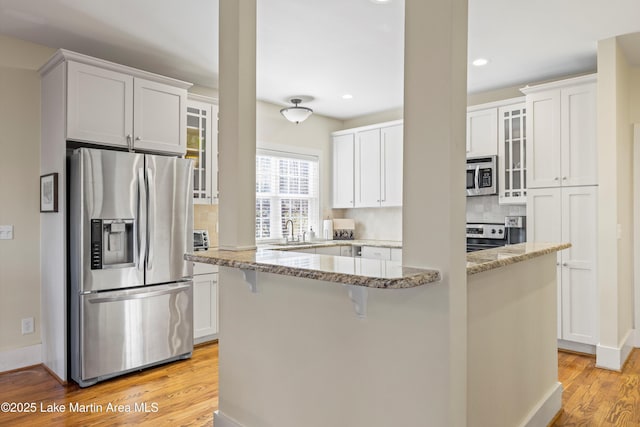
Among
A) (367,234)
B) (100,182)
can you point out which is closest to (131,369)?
(100,182)

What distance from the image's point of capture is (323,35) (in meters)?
3.19

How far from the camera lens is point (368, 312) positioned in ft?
5.49

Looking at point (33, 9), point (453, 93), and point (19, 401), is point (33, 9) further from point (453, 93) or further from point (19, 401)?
point (453, 93)

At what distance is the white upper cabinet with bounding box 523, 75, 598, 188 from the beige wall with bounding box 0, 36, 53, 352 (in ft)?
14.2

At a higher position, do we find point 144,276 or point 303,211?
point 303,211

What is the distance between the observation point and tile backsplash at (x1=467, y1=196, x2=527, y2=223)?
4.39 metres

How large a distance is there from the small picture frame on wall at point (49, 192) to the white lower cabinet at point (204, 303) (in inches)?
49.3

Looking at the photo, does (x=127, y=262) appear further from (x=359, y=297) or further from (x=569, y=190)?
(x=569, y=190)

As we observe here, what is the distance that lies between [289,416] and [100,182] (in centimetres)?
219

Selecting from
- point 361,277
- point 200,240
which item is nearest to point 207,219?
point 200,240

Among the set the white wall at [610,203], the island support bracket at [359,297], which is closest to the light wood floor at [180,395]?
the white wall at [610,203]

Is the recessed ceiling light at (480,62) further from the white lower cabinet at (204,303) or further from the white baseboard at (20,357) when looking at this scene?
the white baseboard at (20,357)

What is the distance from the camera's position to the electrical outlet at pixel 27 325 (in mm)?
3311

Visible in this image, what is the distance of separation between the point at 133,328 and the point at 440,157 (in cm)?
280
